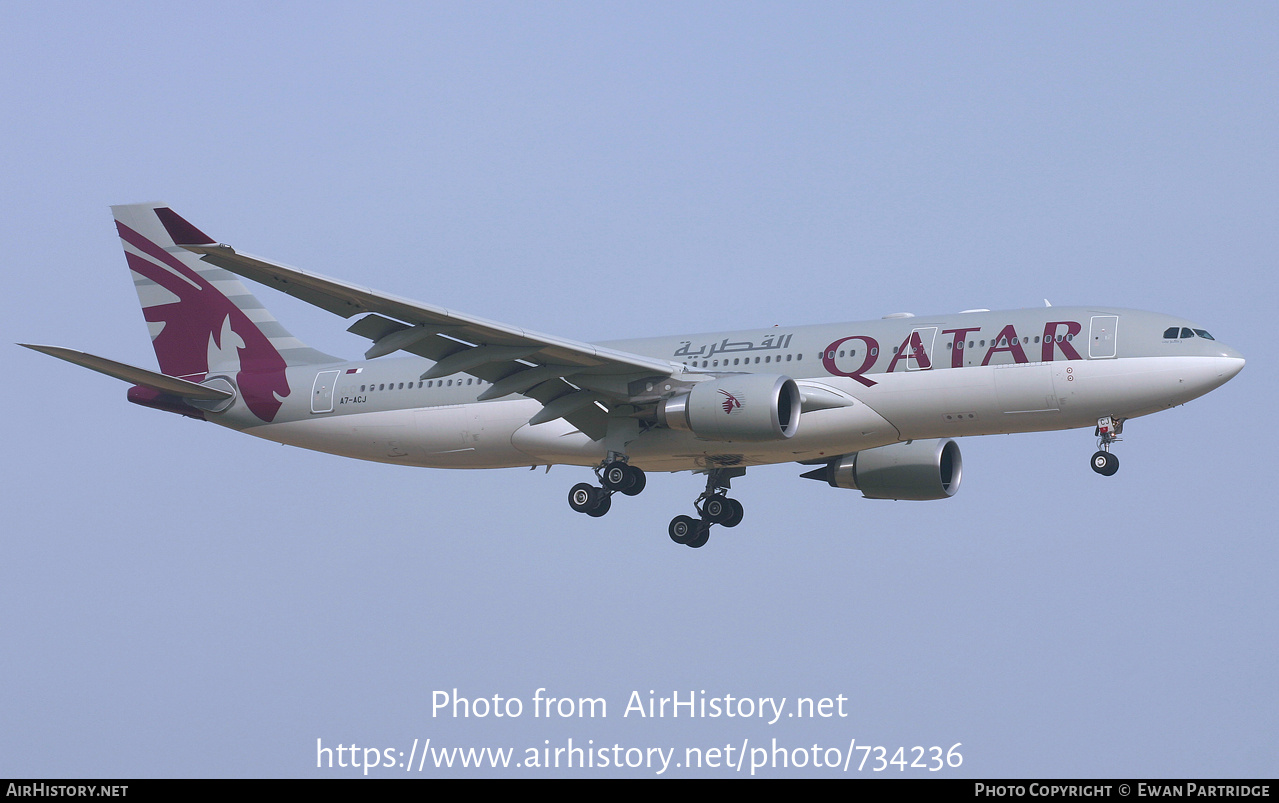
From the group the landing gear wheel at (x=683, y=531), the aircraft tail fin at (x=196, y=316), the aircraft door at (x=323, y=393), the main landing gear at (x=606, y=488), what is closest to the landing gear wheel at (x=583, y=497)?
the main landing gear at (x=606, y=488)

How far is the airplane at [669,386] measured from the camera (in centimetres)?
3412

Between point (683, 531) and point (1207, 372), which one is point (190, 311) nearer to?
point (683, 531)

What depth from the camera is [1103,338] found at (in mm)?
34500

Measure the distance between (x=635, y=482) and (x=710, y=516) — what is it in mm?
4206

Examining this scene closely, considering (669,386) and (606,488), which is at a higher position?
(669,386)

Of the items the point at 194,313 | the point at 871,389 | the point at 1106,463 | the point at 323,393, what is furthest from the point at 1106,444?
the point at 194,313

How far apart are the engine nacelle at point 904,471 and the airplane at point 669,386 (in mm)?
53

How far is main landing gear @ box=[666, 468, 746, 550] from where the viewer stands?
4134 centimetres

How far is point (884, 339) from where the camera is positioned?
1419 inches

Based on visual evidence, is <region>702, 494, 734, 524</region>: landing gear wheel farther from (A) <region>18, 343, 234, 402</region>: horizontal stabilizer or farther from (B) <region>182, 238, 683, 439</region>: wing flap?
(A) <region>18, 343, 234, 402</region>: horizontal stabilizer

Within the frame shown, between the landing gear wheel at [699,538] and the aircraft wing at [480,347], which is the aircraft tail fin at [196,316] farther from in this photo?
the landing gear wheel at [699,538]

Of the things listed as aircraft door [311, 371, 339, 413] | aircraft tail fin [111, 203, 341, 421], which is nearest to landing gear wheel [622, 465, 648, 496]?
aircraft door [311, 371, 339, 413]

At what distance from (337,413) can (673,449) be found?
372 inches

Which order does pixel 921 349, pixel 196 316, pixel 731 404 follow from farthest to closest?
pixel 196 316 < pixel 921 349 < pixel 731 404
